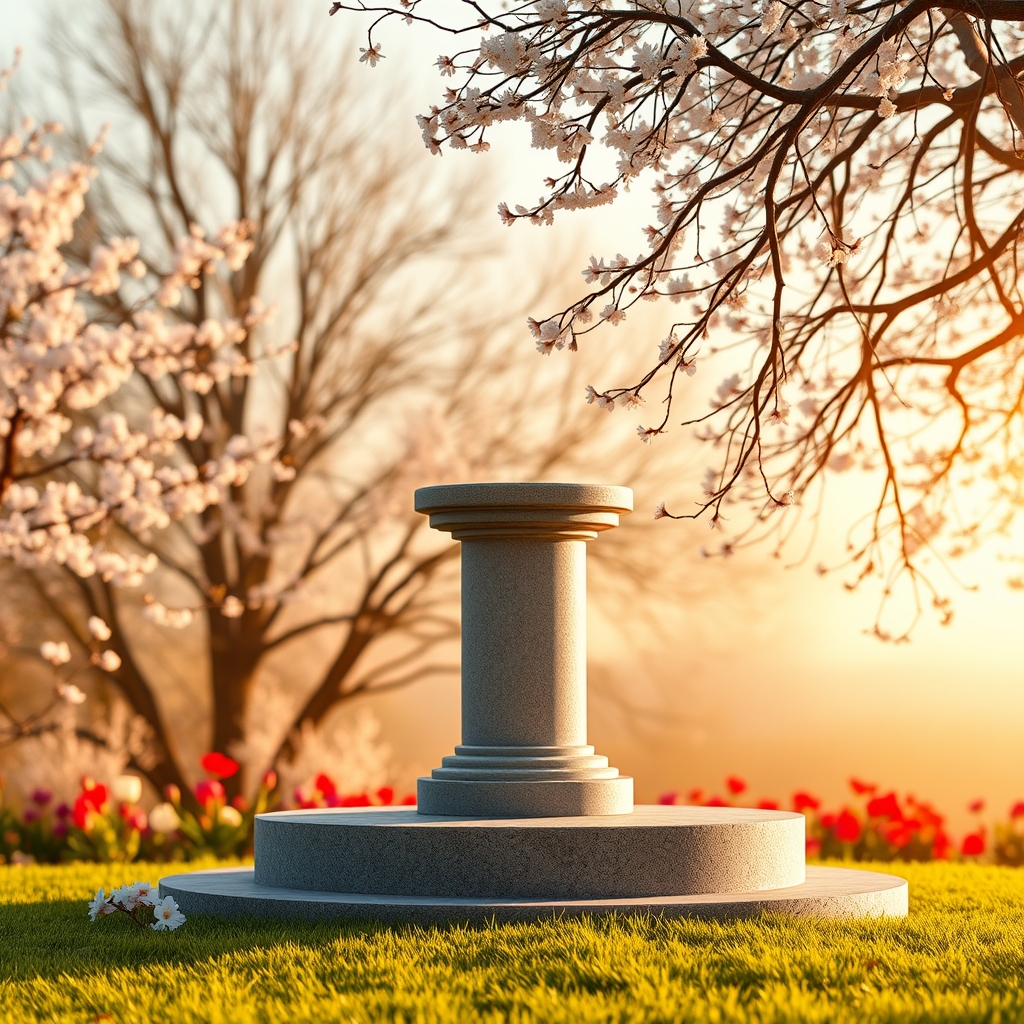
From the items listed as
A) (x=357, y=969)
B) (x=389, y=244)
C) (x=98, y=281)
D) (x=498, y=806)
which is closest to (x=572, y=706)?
(x=498, y=806)

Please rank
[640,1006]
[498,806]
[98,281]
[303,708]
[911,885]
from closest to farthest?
[640,1006], [498,806], [911,885], [98,281], [303,708]

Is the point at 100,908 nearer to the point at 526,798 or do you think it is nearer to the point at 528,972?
the point at 526,798

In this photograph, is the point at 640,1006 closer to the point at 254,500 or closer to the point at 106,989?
the point at 106,989

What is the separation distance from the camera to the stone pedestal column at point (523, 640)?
7.24m

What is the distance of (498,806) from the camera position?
278 inches

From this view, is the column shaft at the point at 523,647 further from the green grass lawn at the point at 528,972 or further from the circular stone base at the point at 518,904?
the green grass lawn at the point at 528,972

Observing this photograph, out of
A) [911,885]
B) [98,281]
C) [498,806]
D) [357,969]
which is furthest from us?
[98,281]

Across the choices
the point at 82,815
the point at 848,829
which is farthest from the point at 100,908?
the point at 848,829

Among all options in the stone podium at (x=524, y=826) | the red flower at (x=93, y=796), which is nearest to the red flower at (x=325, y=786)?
the red flower at (x=93, y=796)

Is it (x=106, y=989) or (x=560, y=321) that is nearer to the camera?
(x=106, y=989)

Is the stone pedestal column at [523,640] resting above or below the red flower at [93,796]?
above

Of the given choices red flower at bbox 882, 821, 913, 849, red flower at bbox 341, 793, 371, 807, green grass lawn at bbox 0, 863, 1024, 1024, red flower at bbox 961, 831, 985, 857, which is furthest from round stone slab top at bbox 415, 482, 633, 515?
red flower at bbox 961, 831, 985, 857

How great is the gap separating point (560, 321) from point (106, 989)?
341 cm

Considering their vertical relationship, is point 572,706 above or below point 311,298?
below
